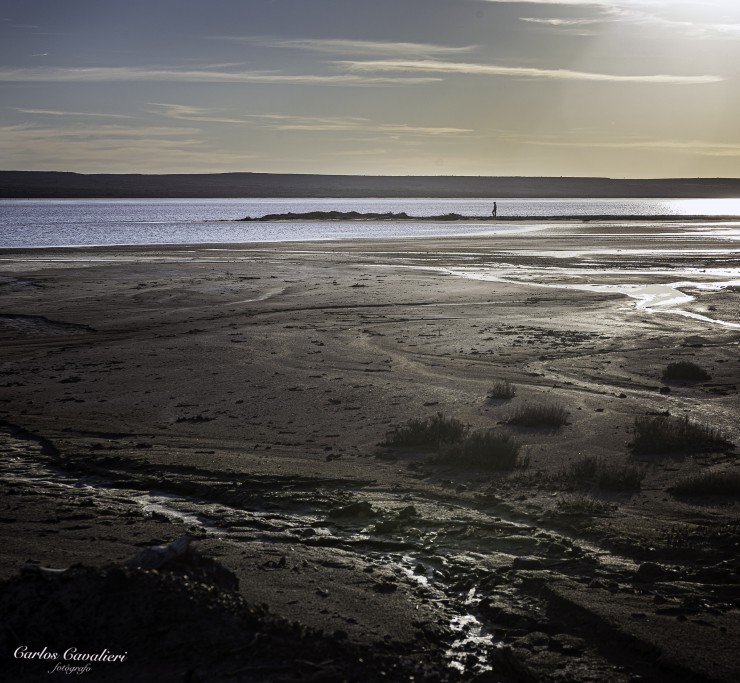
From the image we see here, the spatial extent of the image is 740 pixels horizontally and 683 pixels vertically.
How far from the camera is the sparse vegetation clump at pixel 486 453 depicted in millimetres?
8625

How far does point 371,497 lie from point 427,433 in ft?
6.22

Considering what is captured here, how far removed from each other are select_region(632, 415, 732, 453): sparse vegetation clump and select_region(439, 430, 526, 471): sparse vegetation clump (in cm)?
138

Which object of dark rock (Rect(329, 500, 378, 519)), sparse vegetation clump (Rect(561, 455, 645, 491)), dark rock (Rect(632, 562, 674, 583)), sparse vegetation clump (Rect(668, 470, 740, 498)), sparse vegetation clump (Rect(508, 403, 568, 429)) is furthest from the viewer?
sparse vegetation clump (Rect(508, 403, 568, 429))

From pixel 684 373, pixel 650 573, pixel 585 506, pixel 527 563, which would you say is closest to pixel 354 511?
pixel 527 563

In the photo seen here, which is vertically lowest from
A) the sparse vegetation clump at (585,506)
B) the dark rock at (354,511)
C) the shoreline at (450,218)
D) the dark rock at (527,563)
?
the dark rock at (354,511)

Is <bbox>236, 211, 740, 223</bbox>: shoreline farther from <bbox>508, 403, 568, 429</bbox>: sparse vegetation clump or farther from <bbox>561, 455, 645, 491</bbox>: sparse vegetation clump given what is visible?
<bbox>561, 455, 645, 491</bbox>: sparse vegetation clump

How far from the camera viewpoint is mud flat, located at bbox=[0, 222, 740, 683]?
4.85 m

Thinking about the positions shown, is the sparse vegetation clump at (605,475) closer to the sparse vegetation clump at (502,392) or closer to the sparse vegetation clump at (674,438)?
the sparse vegetation clump at (674,438)

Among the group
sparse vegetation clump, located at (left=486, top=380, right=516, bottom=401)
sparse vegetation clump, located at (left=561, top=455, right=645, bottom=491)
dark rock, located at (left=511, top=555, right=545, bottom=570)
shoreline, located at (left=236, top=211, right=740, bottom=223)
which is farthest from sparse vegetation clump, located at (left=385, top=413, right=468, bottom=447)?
shoreline, located at (left=236, top=211, right=740, bottom=223)

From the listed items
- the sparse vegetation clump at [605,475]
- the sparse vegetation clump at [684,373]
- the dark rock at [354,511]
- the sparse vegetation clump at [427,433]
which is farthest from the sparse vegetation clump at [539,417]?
the dark rock at [354,511]

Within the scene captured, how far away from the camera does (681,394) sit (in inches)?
461

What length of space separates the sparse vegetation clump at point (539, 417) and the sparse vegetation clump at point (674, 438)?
90 centimetres

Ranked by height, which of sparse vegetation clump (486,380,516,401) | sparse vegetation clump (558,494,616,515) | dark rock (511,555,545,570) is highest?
sparse vegetation clump (486,380,516,401)

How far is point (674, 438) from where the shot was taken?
9133 mm
